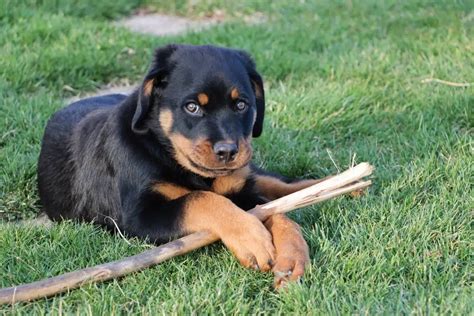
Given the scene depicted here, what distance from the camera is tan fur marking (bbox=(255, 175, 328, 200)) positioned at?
422 cm

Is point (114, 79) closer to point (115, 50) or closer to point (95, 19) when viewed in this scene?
point (115, 50)

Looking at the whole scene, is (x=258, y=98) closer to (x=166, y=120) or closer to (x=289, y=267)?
(x=166, y=120)

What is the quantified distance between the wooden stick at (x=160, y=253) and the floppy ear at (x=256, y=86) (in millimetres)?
674

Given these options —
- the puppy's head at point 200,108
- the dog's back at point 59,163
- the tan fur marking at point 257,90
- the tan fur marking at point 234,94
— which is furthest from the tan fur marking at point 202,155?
the dog's back at point 59,163

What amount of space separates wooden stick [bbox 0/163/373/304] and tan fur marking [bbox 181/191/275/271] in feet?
0.22

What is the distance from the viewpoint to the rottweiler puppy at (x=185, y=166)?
342 cm

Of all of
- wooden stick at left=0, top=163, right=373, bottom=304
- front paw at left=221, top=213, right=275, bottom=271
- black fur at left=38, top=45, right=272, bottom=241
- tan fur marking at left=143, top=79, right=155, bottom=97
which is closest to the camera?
wooden stick at left=0, top=163, right=373, bottom=304

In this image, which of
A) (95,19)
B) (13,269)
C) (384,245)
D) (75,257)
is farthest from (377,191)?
(95,19)

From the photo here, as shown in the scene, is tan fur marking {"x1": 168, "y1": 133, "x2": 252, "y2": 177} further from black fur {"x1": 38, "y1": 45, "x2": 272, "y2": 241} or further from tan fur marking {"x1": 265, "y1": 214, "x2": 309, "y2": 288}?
tan fur marking {"x1": 265, "y1": 214, "x2": 309, "y2": 288}

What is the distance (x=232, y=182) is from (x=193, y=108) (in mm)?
477

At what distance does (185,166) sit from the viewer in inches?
148

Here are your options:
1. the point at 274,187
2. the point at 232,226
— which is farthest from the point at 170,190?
the point at 274,187

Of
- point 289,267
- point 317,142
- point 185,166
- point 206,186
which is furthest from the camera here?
point 317,142

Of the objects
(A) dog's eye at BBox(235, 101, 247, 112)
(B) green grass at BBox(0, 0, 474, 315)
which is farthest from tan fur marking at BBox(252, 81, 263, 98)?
(B) green grass at BBox(0, 0, 474, 315)
